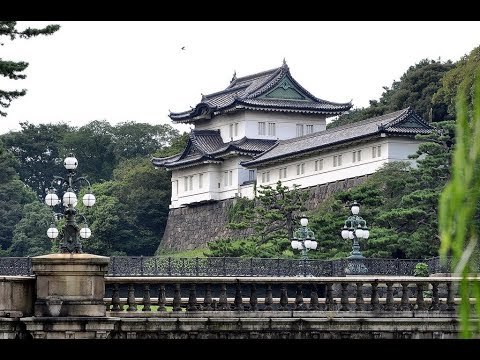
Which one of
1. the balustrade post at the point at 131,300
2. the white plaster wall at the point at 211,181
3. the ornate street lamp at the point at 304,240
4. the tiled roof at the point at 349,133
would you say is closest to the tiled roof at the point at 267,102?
the white plaster wall at the point at 211,181

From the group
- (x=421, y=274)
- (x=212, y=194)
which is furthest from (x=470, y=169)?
(x=212, y=194)

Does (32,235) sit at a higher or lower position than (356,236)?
higher

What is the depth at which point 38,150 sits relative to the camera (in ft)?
429

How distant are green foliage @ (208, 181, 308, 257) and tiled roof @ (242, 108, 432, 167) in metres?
4.34

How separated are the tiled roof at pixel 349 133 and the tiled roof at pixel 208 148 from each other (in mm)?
3542

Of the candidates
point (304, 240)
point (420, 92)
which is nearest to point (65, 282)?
point (304, 240)

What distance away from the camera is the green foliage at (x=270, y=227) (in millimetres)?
65625

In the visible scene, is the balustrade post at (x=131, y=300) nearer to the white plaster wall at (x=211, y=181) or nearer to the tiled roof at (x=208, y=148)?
the white plaster wall at (x=211, y=181)

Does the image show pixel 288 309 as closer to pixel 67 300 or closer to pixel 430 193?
pixel 67 300

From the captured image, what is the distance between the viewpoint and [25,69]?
30375 millimetres

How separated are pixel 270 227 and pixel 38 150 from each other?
55.3 m

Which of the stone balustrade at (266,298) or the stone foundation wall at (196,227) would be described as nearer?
the stone balustrade at (266,298)

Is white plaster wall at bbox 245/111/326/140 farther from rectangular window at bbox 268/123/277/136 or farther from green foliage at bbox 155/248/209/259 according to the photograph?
green foliage at bbox 155/248/209/259

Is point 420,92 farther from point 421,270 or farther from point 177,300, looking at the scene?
point 177,300
